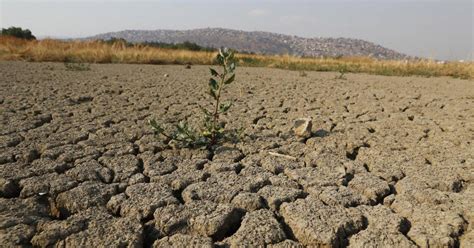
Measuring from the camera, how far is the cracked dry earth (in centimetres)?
159

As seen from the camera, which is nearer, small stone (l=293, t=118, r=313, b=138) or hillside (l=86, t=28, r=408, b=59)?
small stone (l=293, t=118, r=313, b=138)

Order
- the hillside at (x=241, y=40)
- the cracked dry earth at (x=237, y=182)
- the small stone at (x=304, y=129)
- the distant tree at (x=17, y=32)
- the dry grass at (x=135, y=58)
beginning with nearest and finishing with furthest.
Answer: the cracked dry earth at (x=237, y=182) < the small stone at (x=304, y=129) < the dry grass at (x=135, y=58) < the distant tree at (x=17, y=32) < the hillside at (x=241, y=40)

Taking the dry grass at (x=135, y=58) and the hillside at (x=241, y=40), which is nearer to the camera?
the dry grass at (x=135, y=58)

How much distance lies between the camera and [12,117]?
3.35 metres

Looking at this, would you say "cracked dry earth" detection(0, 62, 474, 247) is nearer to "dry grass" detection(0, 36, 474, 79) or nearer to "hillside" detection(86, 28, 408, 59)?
"dry grass" detection(0, 36, 474, 79)

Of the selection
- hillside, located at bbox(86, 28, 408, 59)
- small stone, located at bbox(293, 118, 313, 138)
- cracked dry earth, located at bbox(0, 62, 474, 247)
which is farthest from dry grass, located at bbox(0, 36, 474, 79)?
hillside, located at bbox(86, 28, 408, 59)

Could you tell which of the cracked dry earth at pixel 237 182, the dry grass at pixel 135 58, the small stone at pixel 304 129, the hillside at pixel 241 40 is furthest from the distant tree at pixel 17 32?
the hillside at pixel 241 40

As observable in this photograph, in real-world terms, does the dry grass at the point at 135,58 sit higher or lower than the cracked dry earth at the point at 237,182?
higher

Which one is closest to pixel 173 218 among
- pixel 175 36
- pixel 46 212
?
pixel 46 212

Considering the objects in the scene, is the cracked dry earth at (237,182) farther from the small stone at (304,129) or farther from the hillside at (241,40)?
the hillside at (241,40)

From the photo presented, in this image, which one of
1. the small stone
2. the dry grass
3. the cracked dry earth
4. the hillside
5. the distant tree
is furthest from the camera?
the hillside

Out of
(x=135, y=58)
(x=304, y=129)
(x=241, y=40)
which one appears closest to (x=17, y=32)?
(x=135, y=58)

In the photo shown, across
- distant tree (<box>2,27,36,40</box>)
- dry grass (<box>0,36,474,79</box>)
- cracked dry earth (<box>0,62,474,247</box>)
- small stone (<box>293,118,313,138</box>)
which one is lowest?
cracked dry earth (<box>0,62,474,247</box>)

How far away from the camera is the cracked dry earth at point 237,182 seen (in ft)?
5.23
